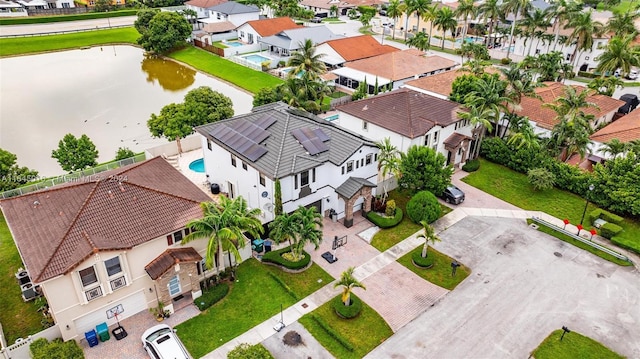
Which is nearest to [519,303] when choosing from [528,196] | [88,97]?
[528,196]

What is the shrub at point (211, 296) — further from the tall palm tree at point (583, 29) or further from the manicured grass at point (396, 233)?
the tall palm tree at point (583, 29)

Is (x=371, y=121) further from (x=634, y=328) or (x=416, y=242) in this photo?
(x=634, y=328)

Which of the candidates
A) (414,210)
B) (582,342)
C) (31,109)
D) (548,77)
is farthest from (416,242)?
(31,109)

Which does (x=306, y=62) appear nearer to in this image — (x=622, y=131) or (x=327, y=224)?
(x=327, y=224)

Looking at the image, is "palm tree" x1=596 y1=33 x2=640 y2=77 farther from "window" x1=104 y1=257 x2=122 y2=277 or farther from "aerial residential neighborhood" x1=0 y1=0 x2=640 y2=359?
"window" x1=104 y1=257 x2=122 y2=277

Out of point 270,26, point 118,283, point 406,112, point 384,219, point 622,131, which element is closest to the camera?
point 118,283

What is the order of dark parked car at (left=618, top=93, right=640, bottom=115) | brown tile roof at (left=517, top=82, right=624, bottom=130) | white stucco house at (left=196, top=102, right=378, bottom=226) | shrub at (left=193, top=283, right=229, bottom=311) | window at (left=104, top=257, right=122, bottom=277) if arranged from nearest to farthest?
window at (left=104, top=257, right=122, bottom=277) → shrub at (left=193, top=283, right=229, bottom=311) → white stucco house at (left=196, top=102, right=378, bottom=226) → brown tile roof at (left=517, top=82, right=624, bottom=130) → dark parked car at (left=618, top=93, right=640, bottom=115)

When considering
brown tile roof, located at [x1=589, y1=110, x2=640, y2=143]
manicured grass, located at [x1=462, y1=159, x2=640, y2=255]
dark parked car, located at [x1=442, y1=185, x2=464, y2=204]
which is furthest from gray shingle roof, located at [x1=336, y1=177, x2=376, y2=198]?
brown tile roof, located at [x1=589, y1=110, x2=640, y2=143]
